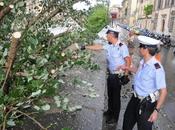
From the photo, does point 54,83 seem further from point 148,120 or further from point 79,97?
point 79,97

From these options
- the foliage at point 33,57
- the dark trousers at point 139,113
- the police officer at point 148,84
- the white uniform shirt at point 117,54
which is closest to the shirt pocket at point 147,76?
the police officer at point 148,84

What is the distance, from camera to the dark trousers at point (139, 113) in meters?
5.22

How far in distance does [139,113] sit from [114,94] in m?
1.79

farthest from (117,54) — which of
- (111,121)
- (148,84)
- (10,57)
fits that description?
(10,57)

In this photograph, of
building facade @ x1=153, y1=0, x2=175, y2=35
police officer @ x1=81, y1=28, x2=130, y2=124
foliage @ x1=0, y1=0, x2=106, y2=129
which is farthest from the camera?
building facade @ x1=153, y1=0, x2=175, y2=35

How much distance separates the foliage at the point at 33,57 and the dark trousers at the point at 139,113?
908 mm

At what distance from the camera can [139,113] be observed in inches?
211

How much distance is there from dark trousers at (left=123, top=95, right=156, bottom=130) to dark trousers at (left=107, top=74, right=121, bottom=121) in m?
1.33

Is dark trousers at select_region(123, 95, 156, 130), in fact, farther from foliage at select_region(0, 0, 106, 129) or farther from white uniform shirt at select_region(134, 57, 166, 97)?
foliage at select_region(0, 0, 106, 129)

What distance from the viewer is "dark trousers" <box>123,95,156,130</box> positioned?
522 cm

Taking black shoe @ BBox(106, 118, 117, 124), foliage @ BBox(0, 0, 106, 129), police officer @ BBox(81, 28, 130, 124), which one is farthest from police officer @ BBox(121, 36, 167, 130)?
black shoe @ BBox(106, 118, 117, 124)

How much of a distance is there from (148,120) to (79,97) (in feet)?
3.85

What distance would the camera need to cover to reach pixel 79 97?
19.6ft

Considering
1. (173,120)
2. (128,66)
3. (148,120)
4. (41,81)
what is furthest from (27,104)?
(173,120)
